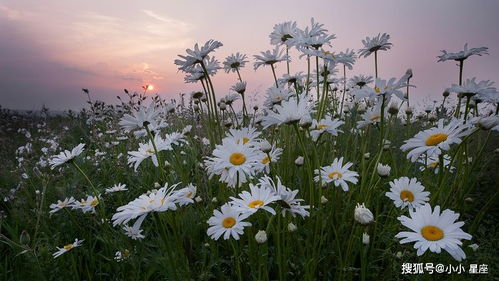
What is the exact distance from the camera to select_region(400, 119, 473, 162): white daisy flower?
154 centimetres

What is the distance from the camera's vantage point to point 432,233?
4.53 feet

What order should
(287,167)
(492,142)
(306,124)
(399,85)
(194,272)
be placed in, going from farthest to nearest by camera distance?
(492,142) < (287,167) < (194,272) < (399,85) < (306,124)

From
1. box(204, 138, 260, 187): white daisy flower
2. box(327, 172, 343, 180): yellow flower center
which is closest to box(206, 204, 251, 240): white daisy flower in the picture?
box(204, 138, 260, 187): white daisy flower

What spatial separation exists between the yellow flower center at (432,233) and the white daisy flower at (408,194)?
0.39 m

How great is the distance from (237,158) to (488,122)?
1017 millimetres

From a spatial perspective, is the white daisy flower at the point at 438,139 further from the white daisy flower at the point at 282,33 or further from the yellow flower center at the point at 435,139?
the white daisy flower at the point at 282,33

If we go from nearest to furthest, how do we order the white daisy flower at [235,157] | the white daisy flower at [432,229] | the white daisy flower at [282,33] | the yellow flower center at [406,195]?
the white daisy flower at [432,229]
the white daisy flower at [235,157]
the yellow flower center at [406,195]
the white daisy flower at [282,33]

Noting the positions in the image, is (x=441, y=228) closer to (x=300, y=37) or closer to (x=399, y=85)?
(x=399, y=85)

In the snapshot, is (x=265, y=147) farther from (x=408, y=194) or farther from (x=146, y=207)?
(x=408, y=194)

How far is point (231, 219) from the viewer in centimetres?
160

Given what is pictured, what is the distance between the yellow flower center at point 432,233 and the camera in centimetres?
135

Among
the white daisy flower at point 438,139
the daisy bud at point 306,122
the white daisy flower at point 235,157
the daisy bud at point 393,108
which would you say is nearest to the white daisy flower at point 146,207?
the white daisy flower at point 235,157

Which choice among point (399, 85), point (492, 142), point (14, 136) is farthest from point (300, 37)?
point (14, 136)

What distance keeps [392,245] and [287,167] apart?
78 centimetres
